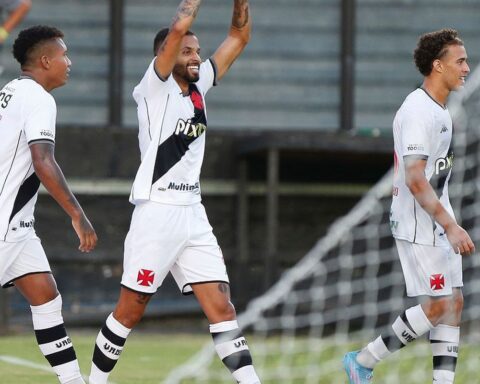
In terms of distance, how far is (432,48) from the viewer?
28.2ft

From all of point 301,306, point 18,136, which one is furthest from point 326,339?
point 18,136

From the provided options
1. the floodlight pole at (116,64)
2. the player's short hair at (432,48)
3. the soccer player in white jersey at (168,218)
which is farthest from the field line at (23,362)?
the floodlight pole at (116,64)

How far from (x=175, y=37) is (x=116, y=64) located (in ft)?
27.0

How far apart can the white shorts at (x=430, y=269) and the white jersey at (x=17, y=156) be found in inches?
95.6

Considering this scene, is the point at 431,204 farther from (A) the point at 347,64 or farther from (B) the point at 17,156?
(A) the point at 347,64

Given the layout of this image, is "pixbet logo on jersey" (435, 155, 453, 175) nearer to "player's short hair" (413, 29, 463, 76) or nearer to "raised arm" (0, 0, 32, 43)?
"player's short hair" (413, 29, 463, 76)

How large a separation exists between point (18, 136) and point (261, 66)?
8.38 meters

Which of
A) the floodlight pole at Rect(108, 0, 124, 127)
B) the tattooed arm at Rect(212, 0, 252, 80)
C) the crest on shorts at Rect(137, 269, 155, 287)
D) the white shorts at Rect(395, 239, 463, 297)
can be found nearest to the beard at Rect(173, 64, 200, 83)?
the tattooed arm at Rect(212, 0, 252, 80)

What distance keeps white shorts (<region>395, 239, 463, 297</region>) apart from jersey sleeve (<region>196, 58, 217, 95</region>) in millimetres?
1604

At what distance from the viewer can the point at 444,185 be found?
27.9 feet

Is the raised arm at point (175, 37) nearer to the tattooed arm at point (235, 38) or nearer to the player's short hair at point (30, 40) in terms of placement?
the tattooed arm at point (235, 38)

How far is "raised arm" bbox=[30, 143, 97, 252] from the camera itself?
7566 millimetres

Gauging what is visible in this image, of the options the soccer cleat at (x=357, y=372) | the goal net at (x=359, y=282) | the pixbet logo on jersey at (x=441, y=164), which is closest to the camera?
the pixbet logo on jersey at (x=441, y=164)

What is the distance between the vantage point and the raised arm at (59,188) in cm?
757
